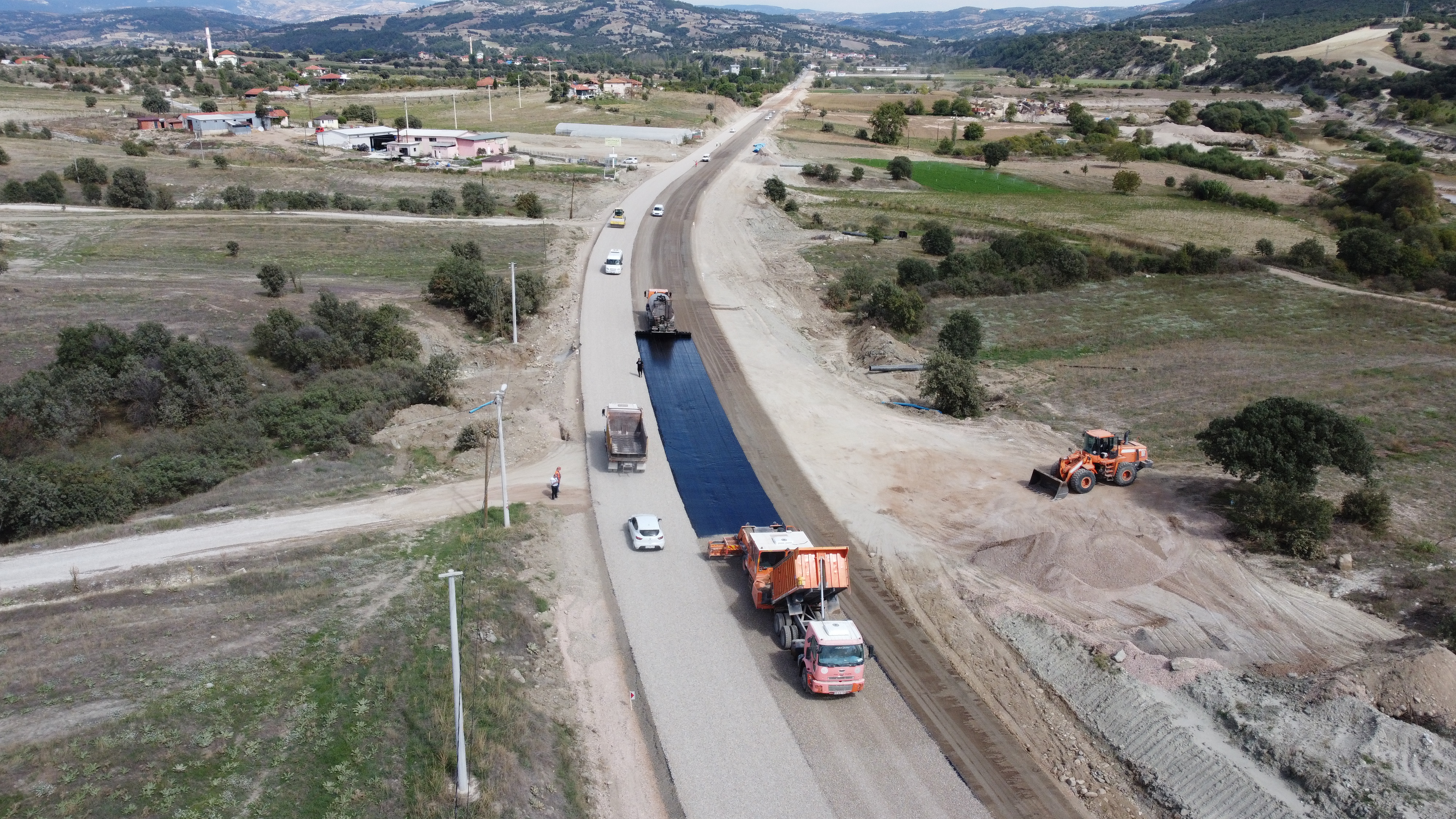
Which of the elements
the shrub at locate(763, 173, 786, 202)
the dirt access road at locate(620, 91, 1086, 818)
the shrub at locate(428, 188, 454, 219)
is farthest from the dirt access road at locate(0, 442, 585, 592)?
the shrub at locate(763, 173, 786, 202)

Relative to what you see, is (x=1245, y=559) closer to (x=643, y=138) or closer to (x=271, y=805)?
(x=271, y=805)

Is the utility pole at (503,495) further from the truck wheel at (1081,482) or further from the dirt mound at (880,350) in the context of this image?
the dirt mound at (880,350)

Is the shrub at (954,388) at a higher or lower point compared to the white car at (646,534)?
higher

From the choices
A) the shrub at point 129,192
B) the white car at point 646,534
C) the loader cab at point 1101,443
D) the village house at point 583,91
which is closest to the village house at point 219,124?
the shrub at point 129,192

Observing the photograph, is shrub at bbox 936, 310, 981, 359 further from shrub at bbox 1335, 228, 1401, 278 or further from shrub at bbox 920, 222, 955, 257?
shrub at bbox 1335, 228, 1401, 278

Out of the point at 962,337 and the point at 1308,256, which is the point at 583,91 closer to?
the point at 1308,256

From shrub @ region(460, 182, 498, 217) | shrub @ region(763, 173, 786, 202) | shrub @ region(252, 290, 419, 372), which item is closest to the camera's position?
shrub @ region(252, 290, 419, 372)

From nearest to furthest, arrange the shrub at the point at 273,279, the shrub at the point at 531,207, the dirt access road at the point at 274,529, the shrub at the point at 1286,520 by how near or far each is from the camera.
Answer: the dirt access road at the point at 274,529, the shrub at the point at 1286,520, the shrub at the point at 273,279, the shrub at the point at 531,207

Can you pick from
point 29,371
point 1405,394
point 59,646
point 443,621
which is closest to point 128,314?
point 29,371
